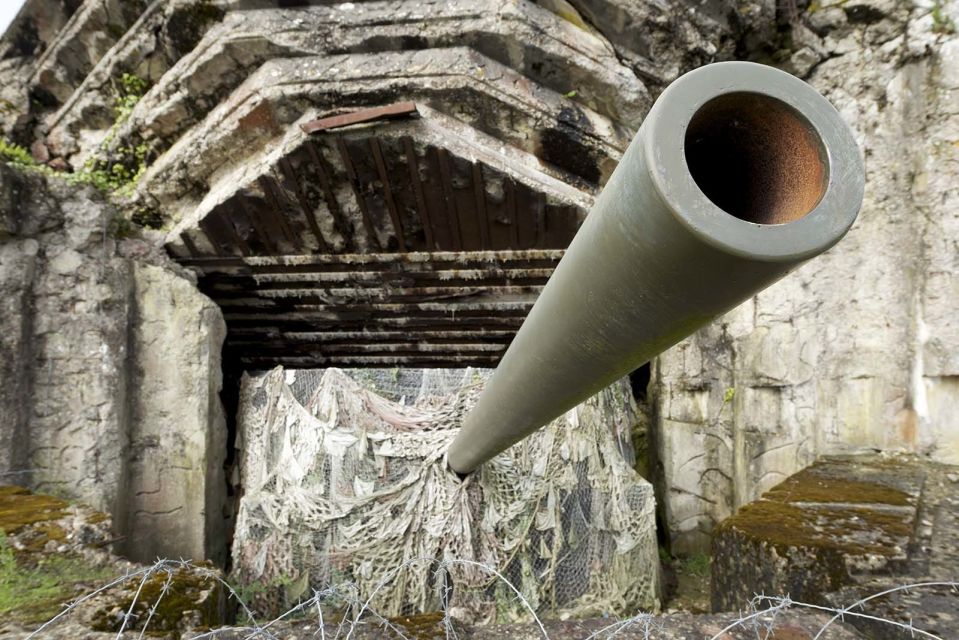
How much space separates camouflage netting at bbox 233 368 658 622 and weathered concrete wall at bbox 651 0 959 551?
0.99m

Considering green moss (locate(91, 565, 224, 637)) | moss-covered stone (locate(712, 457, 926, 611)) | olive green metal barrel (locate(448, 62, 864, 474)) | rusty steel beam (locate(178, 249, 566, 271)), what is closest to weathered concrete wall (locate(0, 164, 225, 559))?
rusty steel beam (locate(178, 249, 566, 271))

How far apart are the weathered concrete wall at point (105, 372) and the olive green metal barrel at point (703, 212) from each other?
10.3 feet

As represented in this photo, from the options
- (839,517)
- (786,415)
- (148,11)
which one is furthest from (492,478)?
(148,11)

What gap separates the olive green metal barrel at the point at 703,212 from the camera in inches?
20.8

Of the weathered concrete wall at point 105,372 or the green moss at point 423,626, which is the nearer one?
the green moss at point 423,626

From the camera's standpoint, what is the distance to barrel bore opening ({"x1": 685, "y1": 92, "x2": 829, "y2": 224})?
24.0 inches

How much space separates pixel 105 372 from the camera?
3027 millimetres

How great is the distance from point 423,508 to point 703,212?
3.71m

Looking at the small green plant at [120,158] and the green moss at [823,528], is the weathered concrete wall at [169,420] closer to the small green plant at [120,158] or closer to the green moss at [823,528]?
the small green plant at [120,158]

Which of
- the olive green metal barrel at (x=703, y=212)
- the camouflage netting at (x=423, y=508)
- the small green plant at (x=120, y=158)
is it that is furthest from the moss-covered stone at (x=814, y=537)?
the small green plant at (x=120, y=158)

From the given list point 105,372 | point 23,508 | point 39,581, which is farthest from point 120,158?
point 39,581

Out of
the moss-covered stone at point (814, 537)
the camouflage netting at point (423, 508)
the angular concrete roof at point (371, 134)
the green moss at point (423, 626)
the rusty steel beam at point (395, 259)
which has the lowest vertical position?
the camouflage netting at point (423, 508)

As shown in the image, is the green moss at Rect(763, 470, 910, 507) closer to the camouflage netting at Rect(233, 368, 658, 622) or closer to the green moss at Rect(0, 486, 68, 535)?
the camouflage netting at Rect(233, 368, 658, 622)

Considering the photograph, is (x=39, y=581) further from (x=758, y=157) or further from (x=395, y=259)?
(x=758, y=157)
